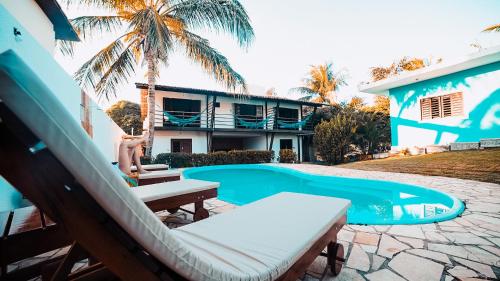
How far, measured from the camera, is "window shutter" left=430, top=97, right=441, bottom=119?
32.9ft

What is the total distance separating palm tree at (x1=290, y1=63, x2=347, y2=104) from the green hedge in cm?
947

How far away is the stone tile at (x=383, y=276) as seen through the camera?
161 cm

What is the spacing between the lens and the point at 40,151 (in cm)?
59

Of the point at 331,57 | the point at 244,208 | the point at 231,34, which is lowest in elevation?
the point at 244,208

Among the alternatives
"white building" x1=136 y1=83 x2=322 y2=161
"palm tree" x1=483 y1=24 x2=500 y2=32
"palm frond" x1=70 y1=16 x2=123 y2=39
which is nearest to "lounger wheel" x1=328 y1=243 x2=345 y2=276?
"palm frond" x1=70 y1=16 x2=123 y2=39

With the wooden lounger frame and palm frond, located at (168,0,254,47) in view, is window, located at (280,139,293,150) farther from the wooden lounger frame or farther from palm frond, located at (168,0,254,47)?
the wooden lounger frame

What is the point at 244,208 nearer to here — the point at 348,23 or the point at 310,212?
the point at 310,212

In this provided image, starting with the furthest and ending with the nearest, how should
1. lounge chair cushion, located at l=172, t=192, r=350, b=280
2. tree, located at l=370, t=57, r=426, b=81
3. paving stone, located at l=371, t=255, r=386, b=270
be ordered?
tree, located at l=370, t=57, r=426, b=81
paving stone, located at l=371, t=255, r=386, b=270
lounge chair cushion, located at l=172, t=192, r=350, b=280

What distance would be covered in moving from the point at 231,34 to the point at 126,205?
27.6 feet

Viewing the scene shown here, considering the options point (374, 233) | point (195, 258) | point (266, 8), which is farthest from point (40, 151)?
point (266, 8)

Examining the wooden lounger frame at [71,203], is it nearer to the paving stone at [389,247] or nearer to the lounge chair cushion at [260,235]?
the lounge chair cushion at [260,235]

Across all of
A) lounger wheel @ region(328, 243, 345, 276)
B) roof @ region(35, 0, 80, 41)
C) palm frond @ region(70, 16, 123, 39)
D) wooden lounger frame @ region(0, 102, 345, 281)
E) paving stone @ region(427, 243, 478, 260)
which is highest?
palm frond @ region(70, 16, 123, 39)

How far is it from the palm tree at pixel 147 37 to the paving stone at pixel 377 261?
7.66m

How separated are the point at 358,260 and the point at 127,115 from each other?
22.6 meters
